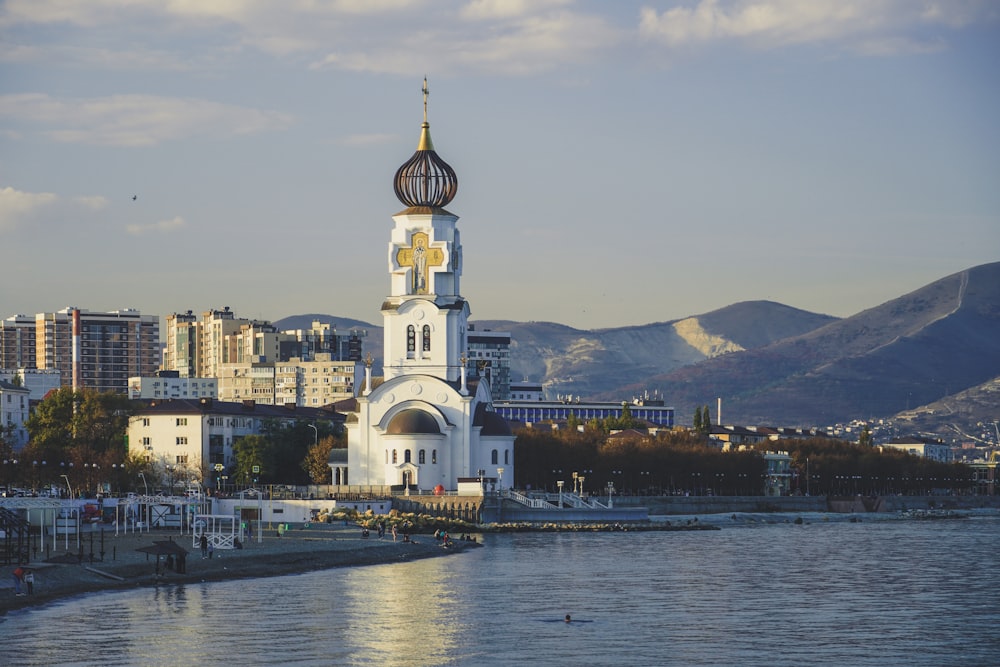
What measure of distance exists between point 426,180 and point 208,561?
65523 mm

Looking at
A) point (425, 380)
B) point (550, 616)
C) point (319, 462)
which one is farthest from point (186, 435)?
point (550, 616)

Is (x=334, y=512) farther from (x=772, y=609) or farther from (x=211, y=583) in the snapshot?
(x=772, y=609)

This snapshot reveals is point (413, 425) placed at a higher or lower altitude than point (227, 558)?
higher

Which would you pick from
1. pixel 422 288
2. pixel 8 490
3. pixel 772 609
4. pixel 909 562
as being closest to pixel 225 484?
pixel 422 288

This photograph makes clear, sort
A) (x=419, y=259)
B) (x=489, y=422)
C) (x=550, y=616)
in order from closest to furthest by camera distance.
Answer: (x=550, y=616) → (x=489, y=422) → (x=419, y=259)

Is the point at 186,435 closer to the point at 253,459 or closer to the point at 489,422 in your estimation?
the point at 253,459

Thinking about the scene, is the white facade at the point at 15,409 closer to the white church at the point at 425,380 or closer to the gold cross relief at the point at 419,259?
the white church at the point at 425,380

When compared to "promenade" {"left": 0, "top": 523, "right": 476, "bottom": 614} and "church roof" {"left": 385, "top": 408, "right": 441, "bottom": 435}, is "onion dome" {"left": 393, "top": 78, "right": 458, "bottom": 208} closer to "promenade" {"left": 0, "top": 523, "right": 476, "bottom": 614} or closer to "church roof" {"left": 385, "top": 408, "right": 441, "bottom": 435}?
"church roof" {"left": 385, "top": 408, "right": 441, "bottom": 435}

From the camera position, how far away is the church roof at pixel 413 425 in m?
135

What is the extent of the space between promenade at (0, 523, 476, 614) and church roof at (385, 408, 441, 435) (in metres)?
24.5

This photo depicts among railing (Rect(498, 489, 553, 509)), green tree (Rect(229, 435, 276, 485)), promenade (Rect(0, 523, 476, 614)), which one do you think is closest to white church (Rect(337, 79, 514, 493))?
railing (Rect(498, 489, 553, 509))

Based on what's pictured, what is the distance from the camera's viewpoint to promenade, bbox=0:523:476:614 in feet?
224

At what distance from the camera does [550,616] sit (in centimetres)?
6359

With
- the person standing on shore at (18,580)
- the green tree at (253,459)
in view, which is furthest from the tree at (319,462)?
the person standing on shore at (18,580)
